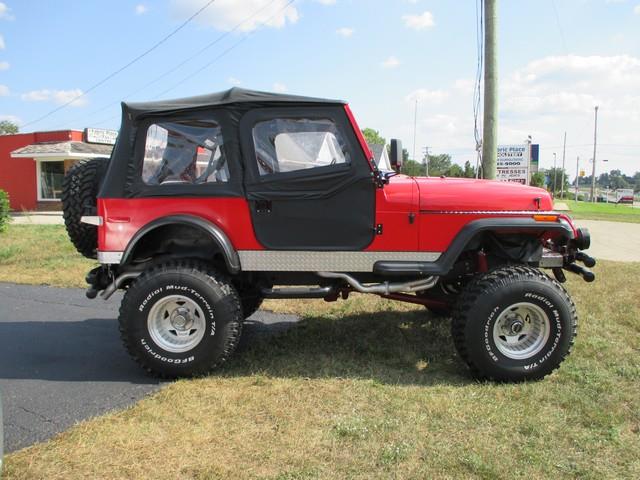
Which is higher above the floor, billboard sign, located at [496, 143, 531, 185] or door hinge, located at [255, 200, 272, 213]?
billboard sign, located at [496, 143, 531, 185]

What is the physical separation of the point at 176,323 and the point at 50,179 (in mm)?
27760

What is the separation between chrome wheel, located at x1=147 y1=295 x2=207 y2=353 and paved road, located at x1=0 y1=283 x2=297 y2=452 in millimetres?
340

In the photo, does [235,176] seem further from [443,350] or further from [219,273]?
[443,350]

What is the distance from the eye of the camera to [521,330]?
4402mm

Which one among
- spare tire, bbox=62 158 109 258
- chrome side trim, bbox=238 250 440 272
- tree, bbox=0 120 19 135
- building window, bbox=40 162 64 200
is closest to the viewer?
chrome side trim, bbox=238 250 440 272

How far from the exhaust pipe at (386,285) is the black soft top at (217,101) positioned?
1.38 metres

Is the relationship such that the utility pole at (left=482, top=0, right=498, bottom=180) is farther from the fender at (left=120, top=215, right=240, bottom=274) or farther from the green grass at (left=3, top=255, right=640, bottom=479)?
the fender at (left=120, top=215, right=240, bottom=274)

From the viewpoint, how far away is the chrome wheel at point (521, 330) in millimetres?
4266

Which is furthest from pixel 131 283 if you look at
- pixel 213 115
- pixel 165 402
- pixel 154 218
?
pixel 213 115

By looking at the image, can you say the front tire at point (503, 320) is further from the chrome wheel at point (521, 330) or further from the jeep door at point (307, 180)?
the jeep door at point (307, 180)

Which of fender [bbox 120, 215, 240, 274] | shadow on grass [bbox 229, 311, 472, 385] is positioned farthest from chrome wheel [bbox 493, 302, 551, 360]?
fender [bbox 120, 215, 240, 274]

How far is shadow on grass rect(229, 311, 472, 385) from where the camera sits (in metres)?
4.45

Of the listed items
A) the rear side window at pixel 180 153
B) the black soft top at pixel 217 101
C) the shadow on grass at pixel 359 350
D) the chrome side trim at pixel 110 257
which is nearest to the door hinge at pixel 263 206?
the rear side window at pixel 180 153

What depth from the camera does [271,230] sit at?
440 centimetres
